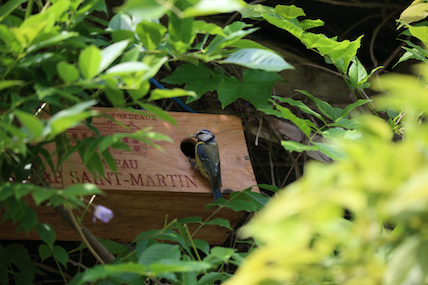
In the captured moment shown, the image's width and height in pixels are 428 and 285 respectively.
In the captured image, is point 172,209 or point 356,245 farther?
point 172,209

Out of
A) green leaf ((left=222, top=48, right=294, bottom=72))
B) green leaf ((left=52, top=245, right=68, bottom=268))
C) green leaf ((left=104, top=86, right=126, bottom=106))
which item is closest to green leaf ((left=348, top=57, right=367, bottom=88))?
green leaf ((left=222, top=48, right=294, bottom=72))

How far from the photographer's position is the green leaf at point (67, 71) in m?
0.72

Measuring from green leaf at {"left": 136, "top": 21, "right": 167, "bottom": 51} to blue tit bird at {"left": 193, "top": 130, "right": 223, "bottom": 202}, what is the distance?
649 mm

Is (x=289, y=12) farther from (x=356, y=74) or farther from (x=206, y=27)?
(x=206, y=27)

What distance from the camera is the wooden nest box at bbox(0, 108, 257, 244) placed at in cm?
139

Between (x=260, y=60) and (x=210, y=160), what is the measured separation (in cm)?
67

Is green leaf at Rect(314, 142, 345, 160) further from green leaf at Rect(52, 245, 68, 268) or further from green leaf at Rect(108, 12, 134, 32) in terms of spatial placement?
green leaf at Rect(52, 245, 68, 268)

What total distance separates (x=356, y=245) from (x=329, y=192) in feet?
0.36

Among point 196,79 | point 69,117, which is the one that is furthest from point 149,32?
point 196,79

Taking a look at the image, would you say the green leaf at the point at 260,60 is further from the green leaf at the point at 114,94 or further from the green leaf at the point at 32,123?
the green leaf at the point at 32,123

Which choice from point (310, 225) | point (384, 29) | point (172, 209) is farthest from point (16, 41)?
point (384, 29)

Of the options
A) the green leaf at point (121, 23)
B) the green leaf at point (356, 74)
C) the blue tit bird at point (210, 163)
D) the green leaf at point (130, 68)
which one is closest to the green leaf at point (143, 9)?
the green leaf at point (130, 68)

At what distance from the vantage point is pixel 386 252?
0.76 metres

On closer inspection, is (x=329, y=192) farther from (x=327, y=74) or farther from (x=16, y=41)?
(x=327, y=74)
